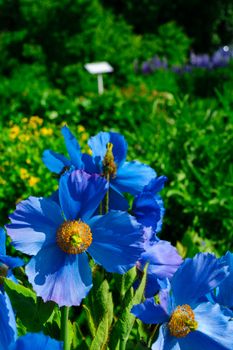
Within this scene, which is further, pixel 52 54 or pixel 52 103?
pixel 52 54

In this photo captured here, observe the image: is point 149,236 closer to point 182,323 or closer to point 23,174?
point 182,323

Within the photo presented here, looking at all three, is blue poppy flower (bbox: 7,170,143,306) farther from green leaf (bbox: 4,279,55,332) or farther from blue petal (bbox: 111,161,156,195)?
blue petal (bbox: 111,161,156,195)

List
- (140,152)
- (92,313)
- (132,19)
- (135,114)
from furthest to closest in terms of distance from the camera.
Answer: (132,19) → (135,114) → (140,152) → (92,313)

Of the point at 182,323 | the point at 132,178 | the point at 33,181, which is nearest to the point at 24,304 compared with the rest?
the point at 182,323

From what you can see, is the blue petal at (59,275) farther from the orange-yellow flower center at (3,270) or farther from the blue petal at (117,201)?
the blue petal at (117,201)

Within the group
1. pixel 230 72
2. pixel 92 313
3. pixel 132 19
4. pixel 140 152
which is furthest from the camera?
pixel 132 19

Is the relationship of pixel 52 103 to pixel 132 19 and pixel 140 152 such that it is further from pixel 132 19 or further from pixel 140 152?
pixel 132 19

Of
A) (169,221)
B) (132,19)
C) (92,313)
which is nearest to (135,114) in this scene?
(169,221)

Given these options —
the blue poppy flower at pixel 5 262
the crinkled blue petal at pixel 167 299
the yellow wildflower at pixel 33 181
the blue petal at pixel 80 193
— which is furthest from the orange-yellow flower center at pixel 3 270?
the yellow wildflower at pixel 33 181
